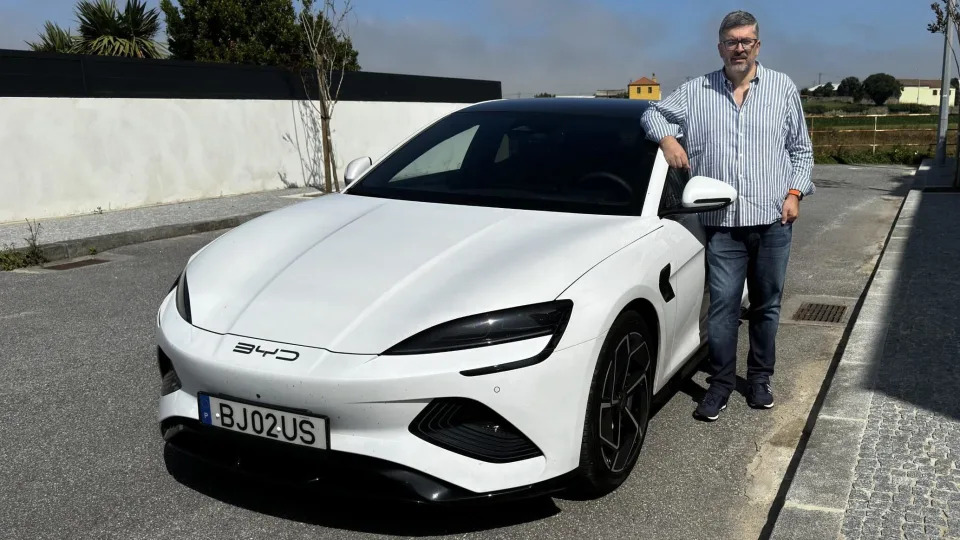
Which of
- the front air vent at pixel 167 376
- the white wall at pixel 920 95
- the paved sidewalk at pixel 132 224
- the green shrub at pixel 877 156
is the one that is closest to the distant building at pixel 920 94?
the white wall at pixel 920 95

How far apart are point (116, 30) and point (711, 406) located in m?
19.4

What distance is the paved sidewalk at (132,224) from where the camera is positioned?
30.3ft

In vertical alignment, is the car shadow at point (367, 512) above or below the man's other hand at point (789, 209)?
below

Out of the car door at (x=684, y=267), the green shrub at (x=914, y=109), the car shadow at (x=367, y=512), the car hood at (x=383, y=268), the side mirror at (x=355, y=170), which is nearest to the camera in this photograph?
the car hood at (x=383, y=268)

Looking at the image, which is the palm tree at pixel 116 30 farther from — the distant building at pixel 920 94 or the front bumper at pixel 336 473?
the distant building at pixel 920 94

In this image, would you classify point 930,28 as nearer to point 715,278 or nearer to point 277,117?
point 277,117

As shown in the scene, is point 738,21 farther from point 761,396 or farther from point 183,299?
point 183,299

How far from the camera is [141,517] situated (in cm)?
308

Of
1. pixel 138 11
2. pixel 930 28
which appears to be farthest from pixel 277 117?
pixel 930 28

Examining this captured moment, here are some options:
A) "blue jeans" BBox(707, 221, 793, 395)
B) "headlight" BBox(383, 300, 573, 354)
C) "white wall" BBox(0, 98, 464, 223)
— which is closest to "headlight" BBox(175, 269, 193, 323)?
"headlight" BBox(383, 300, 573, 354)

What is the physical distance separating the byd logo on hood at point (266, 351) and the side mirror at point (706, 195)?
1.75 meters

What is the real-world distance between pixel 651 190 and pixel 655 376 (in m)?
0.79

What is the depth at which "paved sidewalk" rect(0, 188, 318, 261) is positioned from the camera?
9227mm

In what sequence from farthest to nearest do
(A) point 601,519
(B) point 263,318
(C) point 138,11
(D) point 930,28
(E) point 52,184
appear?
(C) point 138,11 < (D) point 930,28 < (E) point 52,184 < (A) point 601,519 < (B) point 263,318
